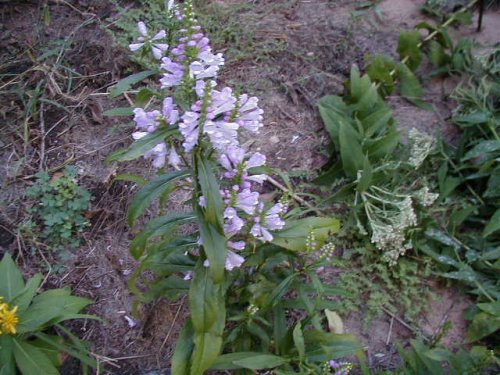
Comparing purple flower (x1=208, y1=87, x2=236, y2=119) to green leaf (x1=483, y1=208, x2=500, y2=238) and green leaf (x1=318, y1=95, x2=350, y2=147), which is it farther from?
green leaf (x1=483, y1=208, x2=500, y2=238)

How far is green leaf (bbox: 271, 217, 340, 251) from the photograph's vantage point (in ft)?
7.69

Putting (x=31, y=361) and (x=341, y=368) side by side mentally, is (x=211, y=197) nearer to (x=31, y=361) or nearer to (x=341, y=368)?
(x=341, y=368)

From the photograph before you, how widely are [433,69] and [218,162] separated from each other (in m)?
2.82

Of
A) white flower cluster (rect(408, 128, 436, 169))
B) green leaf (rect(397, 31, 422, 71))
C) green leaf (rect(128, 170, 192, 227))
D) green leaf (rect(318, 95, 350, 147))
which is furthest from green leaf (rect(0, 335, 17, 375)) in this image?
green leaf (rect(397, 31, 422, 71))

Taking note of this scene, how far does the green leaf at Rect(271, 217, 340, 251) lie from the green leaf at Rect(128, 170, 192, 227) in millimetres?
563

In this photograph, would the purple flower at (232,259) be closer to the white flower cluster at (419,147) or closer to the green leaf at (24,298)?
the green leaf at (24,298)

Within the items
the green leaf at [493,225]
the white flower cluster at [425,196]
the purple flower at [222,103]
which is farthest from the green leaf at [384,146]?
the purple flower at [222,103]

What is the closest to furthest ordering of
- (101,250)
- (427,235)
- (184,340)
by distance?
(184,340) < (101,250) < (427,235)

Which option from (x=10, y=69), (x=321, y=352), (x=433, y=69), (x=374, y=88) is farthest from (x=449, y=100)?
(x=10, y=69)

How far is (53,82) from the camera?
368 centimetres

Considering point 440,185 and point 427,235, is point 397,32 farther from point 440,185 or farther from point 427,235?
point 427,235

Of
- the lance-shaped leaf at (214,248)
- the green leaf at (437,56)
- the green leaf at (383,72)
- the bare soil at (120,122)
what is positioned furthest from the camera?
the green leaf at (437,56)

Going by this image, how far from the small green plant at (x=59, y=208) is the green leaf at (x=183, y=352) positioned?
1056 millimetres

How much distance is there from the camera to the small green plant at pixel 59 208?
3.05m
